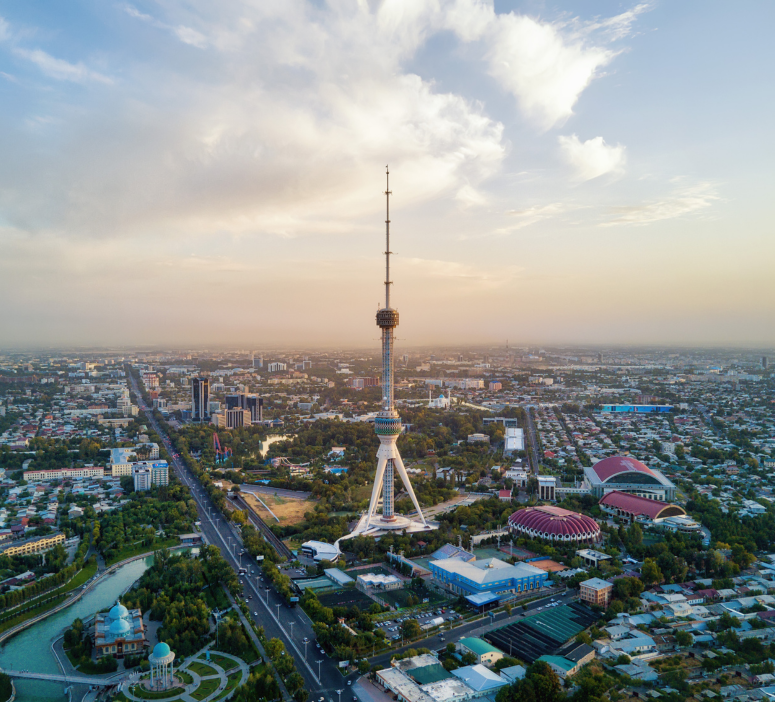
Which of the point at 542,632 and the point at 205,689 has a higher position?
the point at 542,632

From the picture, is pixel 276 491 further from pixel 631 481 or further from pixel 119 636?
pixel 631 481

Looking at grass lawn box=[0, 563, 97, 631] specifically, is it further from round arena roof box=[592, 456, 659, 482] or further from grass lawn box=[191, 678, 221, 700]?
round arena roof box=[592, 456, 659, 482]

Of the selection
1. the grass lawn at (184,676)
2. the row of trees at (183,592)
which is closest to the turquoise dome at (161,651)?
the grass lawn at (184,676)

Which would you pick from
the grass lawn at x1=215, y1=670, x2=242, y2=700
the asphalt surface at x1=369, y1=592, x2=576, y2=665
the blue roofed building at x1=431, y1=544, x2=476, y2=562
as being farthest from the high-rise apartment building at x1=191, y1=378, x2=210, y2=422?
the grass lawn at x1=215, y1=670, x2=242, y2=700

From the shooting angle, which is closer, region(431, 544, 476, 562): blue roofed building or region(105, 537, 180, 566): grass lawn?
region(431, 544, 476, 562): blue roofed building

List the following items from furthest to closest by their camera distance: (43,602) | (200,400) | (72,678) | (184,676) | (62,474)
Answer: (200,400), (62,474), (43,602), (72,678), (184,676)

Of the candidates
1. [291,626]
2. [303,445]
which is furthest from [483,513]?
[303,445]

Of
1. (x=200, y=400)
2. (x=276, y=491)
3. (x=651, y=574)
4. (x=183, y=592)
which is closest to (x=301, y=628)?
(x=183, y=592)
